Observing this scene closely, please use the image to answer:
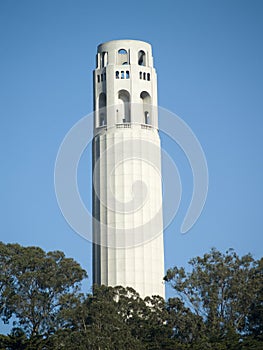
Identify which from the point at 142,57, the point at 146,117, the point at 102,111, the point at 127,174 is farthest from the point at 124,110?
the point at 127,174

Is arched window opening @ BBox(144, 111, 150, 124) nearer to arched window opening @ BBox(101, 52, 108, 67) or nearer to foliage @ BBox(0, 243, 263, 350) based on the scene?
arched window opening @ BBox(101, 52, 108, 67)

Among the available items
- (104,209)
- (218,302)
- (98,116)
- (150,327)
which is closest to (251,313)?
(218,302)

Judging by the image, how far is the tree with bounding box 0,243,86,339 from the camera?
77.9 metres

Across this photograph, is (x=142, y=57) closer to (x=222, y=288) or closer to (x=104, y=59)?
(x=104, y=59)

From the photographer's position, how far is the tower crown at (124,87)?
302 ft

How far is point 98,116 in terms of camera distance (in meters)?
92.9

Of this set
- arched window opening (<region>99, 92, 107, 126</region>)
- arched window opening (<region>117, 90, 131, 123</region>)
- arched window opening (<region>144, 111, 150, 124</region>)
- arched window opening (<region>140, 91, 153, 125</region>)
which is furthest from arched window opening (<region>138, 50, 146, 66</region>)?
arched window opening (<region>99, 92, 107, 126</region>)

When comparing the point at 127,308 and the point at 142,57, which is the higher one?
the point at 142,57

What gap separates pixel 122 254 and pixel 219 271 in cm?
1536

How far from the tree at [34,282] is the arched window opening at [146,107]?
698 inches

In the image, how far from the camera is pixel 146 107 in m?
93.4

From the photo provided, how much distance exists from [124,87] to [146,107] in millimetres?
2773

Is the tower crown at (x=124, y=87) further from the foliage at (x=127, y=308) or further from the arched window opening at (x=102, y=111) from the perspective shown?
the foliage at (x=127, y=308)

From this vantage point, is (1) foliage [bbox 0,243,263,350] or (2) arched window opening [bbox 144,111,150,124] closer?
(1) foliage [bbox 0,243,263,350]
